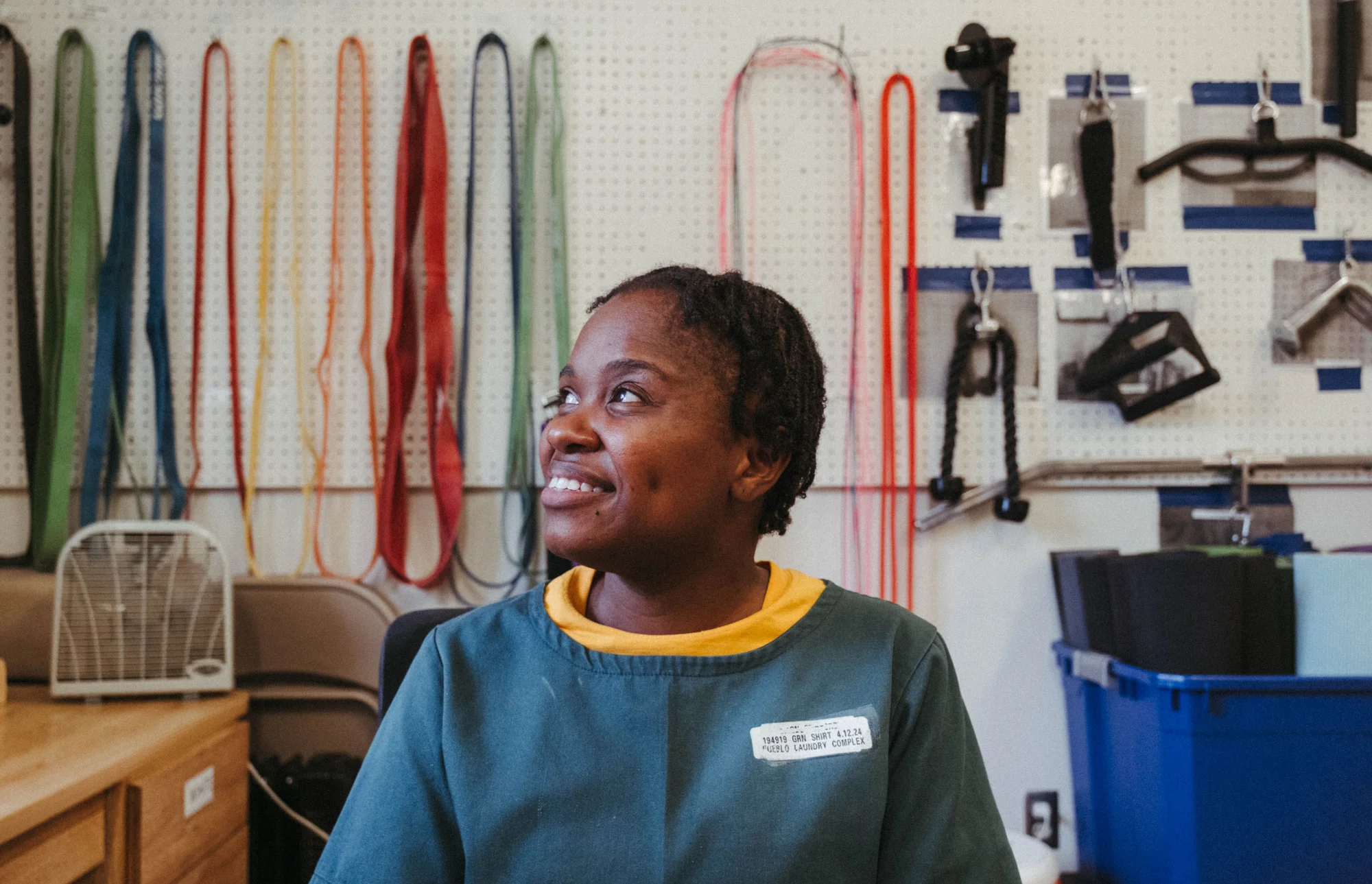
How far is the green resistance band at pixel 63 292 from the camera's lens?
1684 mm

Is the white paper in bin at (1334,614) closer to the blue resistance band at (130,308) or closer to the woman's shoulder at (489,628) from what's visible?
the woman's shoulder at (489,628)

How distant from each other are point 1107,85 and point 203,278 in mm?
1727

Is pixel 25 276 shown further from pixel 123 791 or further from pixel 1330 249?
pixel 1330 249

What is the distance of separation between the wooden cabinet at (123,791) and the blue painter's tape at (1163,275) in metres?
1.75

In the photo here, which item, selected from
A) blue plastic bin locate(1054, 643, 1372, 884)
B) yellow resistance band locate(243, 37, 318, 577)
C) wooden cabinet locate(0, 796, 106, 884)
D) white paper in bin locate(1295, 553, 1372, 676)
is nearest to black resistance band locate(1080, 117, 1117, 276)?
white paper in bin locate(1295, 553, 1372, 676)

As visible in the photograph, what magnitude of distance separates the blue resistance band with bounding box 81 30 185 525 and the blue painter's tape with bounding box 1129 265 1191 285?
180 cm

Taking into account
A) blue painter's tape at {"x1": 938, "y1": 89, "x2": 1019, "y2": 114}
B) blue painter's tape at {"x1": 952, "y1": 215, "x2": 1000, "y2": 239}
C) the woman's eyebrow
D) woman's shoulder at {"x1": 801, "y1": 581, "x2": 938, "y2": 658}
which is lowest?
woman's shoulder at {"x1": 801, "y1": 581, "x2": 938, "y2": 658}

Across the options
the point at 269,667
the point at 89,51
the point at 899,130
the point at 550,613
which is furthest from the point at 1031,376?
the point at 89,51

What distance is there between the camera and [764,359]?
902mm

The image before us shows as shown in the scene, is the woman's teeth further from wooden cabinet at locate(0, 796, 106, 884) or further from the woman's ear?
wooden cabinet at locate(0, 796, 106, 884)

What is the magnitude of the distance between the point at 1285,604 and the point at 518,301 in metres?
1.37

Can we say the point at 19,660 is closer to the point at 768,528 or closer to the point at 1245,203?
the point at 768,528

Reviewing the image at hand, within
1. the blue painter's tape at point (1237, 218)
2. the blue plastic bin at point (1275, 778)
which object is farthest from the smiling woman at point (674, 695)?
the blue painter's tape at point (1237, 218)

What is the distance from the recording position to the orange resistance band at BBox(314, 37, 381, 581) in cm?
175
